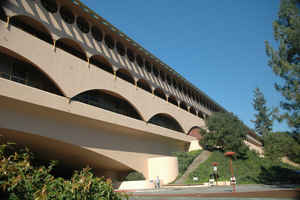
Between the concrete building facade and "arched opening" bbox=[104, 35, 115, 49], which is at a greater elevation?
"arched opening" bbox=[104, 35, 115, 49]

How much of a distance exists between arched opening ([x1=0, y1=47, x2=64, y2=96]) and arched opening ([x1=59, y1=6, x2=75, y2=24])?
4425mm

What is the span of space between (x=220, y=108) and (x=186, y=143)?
2215 centimetres

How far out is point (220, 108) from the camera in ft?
176

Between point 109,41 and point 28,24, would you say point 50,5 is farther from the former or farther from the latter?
point 109,41

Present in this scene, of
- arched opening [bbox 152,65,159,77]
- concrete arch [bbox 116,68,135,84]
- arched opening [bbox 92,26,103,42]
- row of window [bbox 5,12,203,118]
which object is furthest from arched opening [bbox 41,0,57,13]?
arched opening [bbox 152,65,159,77]

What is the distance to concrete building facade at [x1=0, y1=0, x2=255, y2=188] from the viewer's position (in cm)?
1451

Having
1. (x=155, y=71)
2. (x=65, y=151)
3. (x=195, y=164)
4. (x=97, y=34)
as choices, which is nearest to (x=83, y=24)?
(x=97, y=34)

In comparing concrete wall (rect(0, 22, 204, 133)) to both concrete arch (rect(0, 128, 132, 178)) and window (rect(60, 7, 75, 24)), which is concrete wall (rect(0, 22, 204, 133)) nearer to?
window (rect(60, 7, 75, 24))

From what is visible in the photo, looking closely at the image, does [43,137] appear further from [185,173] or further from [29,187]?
[185,173]

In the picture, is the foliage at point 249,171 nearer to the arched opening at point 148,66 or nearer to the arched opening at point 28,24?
the arched opening at point 148,66

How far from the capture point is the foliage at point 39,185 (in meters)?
3.62

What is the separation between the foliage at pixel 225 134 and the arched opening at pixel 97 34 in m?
19.0

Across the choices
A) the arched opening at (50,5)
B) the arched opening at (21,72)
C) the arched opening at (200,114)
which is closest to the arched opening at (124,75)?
the arched opening at (21,72)

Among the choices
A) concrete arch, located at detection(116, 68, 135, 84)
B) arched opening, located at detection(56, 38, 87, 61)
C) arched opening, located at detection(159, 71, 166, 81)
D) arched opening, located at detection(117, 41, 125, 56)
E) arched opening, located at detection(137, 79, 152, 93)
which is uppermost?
arched opening, located at detection(117, 41, 125, 56)
